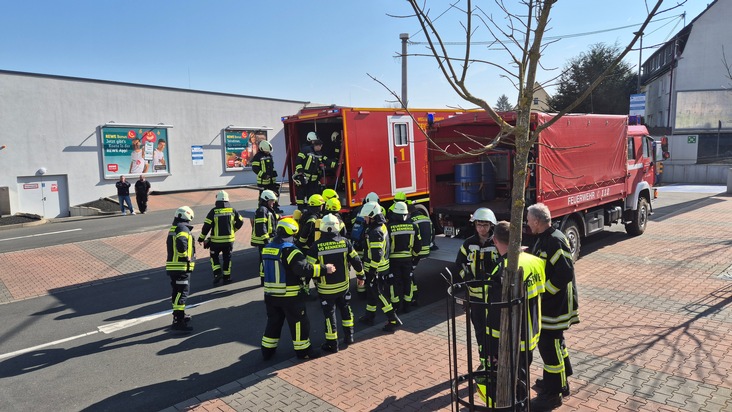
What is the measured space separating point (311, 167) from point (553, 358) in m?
6.60

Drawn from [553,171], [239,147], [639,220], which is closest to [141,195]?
[239,147]

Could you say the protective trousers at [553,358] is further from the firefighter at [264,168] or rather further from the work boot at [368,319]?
the firefighter at [264,168]

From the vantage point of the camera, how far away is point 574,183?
9.05 meters

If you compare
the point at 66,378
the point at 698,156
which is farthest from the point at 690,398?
the point at 698,156

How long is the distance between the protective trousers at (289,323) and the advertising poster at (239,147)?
25.7 m

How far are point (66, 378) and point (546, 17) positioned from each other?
605cm

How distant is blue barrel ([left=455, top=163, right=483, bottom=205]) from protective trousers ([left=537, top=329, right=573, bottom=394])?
216 inches

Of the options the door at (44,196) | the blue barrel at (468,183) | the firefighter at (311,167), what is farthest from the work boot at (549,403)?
the door at (44,196)

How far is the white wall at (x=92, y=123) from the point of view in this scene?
851 inches

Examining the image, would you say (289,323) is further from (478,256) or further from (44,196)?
(44,196)

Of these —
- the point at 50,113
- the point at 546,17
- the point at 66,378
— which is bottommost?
the point at 66,378

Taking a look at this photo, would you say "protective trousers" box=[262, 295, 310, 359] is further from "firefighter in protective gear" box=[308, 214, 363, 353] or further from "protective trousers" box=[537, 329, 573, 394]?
"protective trousers" box=[537, 329, 573, 394]

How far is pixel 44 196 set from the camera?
22625mm

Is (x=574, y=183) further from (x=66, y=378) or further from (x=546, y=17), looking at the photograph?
(x=66, y=378)
